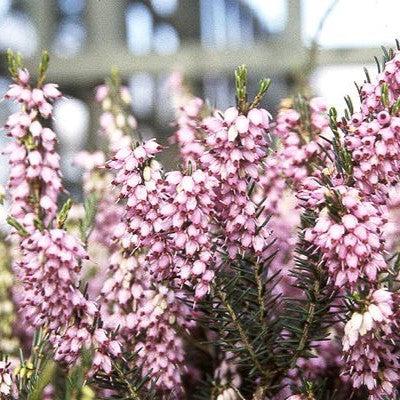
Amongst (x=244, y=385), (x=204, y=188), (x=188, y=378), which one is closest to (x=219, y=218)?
(x=204, y=188)

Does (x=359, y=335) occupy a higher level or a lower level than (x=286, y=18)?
lower

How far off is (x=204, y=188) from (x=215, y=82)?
514cm

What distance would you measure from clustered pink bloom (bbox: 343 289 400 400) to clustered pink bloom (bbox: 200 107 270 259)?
0.18 m

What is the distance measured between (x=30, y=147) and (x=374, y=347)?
0.55 meters

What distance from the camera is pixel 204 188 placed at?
1.17 metres

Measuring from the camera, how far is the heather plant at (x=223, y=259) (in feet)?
3.82

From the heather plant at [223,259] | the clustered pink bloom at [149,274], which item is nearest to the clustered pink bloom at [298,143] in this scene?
the heather plant at [223,259]

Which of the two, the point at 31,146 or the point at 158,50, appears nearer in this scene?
the point at 31,146

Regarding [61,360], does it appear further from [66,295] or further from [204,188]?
[204,188]

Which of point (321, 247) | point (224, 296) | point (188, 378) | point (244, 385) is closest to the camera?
point (321, 247)

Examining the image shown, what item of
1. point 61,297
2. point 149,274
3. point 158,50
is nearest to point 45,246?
point 61,297

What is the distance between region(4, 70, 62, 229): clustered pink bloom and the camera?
52.4 inches

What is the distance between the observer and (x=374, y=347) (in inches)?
47.3

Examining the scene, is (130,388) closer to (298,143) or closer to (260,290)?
(260,290)
